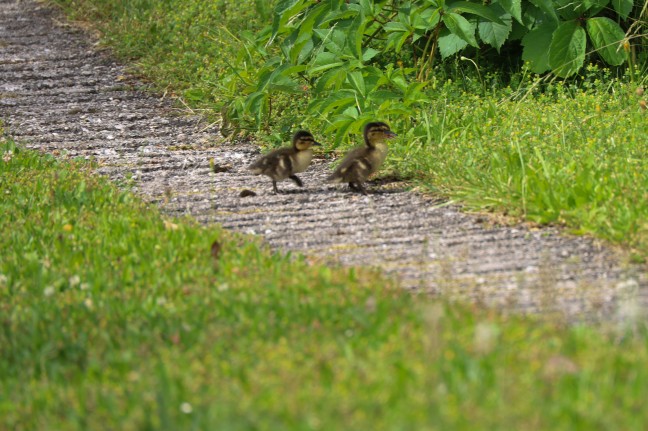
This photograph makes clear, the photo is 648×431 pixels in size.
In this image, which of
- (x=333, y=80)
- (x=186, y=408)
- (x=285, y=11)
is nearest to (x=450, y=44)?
(x=333, y=80)

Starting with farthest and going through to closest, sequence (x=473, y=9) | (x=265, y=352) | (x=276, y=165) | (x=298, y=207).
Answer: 1. (x=473, y=9)
2. (x=276, y=165)
3. (x=298, y=207)
4. (x=265, y=352)

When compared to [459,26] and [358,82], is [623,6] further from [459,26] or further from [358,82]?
[358,82]

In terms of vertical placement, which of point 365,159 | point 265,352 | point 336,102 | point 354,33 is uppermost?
point 354,33

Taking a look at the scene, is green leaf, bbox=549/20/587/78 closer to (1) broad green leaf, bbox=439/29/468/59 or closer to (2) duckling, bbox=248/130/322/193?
(1) broad green leaf, bbox=439/29/468/59

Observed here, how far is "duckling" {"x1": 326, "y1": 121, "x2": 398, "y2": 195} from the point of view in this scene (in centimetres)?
768

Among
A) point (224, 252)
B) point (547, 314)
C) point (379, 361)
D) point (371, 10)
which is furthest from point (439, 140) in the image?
point (379, 361)

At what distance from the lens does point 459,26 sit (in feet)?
28.9

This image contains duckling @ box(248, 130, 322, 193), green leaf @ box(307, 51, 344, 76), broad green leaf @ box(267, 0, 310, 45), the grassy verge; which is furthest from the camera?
broad green leaf @ box(267, 0, 310, 45)

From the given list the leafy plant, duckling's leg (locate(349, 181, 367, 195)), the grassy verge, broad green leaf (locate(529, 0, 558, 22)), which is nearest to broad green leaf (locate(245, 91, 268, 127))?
the leafy plant

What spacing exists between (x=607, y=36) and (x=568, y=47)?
34cm

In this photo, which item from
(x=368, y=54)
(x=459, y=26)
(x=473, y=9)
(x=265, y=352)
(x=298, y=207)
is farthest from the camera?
(x=368, y=54)

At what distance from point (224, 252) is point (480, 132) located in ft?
10.3

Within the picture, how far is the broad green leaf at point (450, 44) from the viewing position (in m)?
9.34

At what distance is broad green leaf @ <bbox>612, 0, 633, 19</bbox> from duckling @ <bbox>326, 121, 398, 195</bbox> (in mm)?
2619
